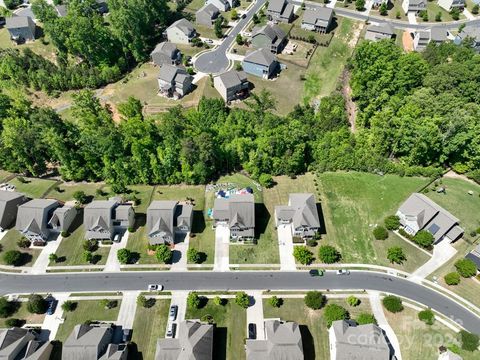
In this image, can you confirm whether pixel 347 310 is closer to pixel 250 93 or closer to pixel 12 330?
pixel 12 330

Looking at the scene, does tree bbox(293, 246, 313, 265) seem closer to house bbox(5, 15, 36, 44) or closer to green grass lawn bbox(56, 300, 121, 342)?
green grass lawn bbox(56, 300, 121, 342)

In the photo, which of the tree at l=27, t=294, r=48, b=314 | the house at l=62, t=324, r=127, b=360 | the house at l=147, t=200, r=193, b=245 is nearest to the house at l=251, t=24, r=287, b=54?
the house at l=147, t=200, r=193, b=245

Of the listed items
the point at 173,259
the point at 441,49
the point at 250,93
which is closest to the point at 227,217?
the point at 173,259

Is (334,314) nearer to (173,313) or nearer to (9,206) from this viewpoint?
(173,313)

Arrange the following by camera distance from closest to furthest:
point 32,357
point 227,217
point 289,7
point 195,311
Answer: point 32,357, point 195,311, point 227,217, point 289,7

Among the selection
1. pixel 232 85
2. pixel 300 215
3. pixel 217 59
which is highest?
pixel 217 59

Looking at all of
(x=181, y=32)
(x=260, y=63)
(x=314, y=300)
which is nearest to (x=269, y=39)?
(x=260, y=63)

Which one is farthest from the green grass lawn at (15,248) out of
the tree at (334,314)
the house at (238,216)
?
the tree at (334,314)
